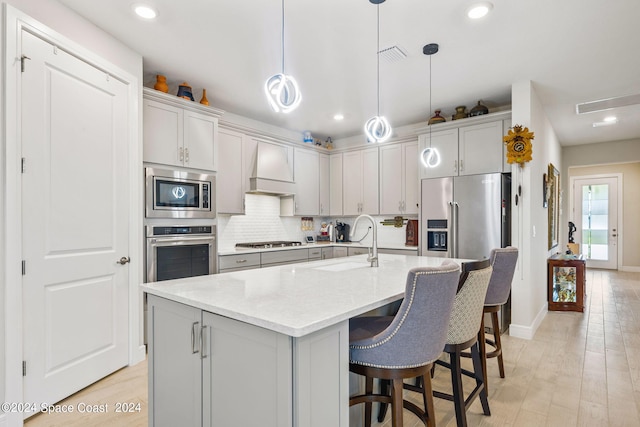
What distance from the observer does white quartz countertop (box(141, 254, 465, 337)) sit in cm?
123

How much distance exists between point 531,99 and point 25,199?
4.39 m

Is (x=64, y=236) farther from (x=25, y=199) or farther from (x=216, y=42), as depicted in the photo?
(x=216, y=42)

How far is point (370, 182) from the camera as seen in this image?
17.0ft

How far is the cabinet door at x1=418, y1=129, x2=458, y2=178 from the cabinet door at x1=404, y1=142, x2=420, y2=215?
334mm

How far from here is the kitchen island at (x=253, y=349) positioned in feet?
3.87

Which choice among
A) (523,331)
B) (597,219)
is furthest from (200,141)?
(597,219)

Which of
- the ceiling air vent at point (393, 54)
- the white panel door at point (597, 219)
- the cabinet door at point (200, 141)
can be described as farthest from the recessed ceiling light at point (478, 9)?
the white panel door at point (597, 219)

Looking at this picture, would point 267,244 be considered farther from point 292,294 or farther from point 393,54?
point 292,294

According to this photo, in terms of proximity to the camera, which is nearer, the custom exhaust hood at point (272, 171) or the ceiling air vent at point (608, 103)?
the ceiling air vent at point (608, 103)

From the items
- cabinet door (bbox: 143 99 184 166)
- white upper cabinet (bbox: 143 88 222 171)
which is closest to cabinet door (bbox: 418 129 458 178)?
white upper cabinet (bbox: 143 88 222 171)

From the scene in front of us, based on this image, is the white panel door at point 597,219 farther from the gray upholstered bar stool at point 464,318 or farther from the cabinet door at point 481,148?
the gray upholstered bar stool at point 464,318

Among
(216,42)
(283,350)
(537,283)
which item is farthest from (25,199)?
(537,283)

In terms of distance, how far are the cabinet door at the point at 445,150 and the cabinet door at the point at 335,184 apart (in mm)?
1550

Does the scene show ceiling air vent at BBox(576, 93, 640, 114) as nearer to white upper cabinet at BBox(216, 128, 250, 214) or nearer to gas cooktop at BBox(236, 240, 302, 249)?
gas cooktop at BBox(236, 240, 302, 249)
